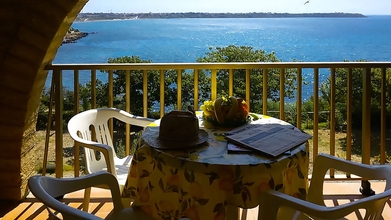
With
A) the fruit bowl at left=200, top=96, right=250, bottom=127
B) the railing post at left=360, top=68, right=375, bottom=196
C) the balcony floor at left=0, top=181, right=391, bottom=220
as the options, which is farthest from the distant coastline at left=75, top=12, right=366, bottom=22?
the fruit bowl at left=200, top=96, right=250, bottom=127

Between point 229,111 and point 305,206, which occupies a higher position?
point 229,111

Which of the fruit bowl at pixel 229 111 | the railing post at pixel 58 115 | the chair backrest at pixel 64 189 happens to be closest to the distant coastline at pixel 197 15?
the railing post at pixel 58 115

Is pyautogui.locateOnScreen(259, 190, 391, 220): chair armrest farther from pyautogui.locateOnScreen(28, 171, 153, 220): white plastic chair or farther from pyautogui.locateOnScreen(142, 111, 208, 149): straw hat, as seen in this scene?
pyautogui.locateOnScreen(28, 171, 153, 220): white plastic chair

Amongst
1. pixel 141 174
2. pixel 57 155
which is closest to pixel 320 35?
pixel 57 155

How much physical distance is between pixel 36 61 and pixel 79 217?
186 cm

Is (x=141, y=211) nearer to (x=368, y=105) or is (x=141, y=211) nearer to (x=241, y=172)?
(x=241, y=172)

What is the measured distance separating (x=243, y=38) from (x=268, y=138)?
646cm

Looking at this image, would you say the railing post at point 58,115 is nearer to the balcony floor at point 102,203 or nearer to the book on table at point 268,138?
the balcony floor at point 102,203

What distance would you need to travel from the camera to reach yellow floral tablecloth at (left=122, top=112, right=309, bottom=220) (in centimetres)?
153

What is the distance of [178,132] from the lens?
5.76ft

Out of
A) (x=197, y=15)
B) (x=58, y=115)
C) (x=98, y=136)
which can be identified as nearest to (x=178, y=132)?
(x=98, y=136)

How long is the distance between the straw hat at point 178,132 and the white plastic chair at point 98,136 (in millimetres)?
494

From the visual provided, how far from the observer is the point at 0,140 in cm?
286

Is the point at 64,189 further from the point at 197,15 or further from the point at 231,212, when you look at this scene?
the point at 197,15
